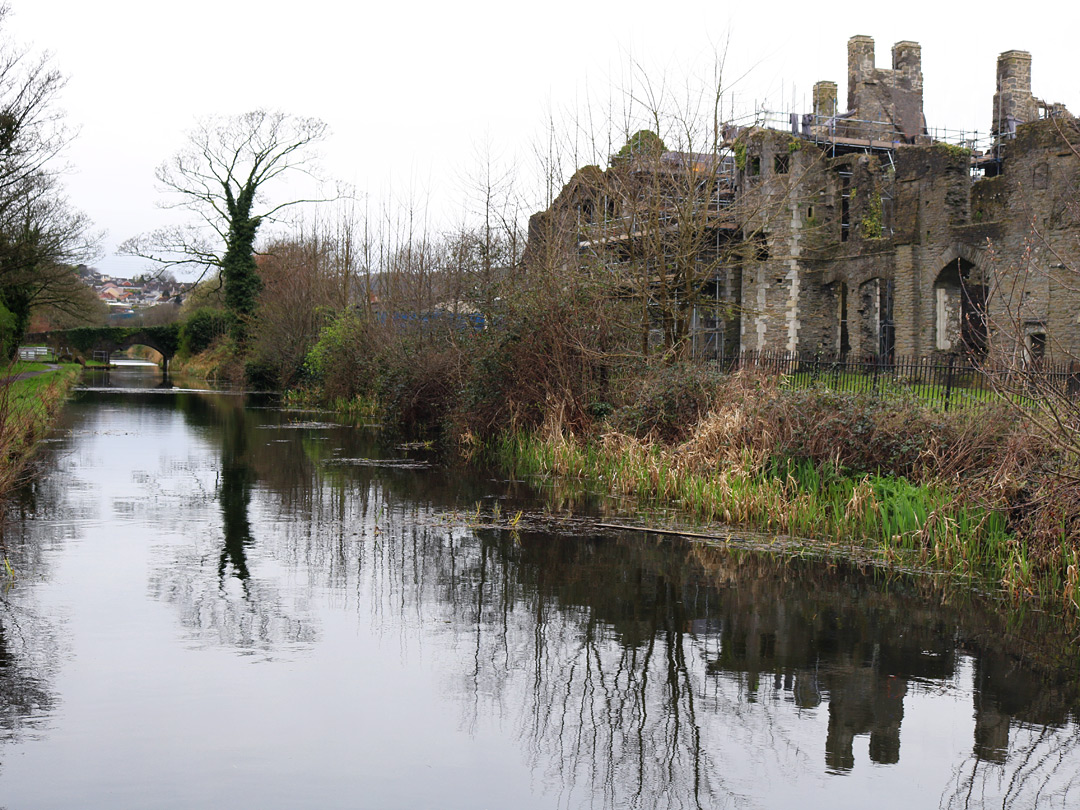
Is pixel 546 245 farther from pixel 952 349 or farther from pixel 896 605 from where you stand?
pixel 952 349

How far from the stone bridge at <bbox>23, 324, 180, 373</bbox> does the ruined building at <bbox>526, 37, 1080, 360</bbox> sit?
42.2m

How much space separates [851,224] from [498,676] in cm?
3320

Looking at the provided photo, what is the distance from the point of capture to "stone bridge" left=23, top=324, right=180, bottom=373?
70812 millimetres

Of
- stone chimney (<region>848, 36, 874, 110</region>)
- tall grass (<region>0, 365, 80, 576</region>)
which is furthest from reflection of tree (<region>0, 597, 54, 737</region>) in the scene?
stone chimney (<region>848, 36, 874, 110</region>)

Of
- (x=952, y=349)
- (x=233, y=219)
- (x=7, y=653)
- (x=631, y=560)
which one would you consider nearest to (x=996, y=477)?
(x=631, y=560)

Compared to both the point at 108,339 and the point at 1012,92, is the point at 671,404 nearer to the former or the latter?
the point at 1012,92

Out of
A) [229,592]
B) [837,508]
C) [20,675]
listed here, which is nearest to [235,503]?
[229,592]

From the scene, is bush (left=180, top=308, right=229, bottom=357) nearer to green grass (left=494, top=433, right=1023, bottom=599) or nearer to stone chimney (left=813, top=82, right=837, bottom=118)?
stone chimney (left=813, top=82, right=837, bottom=118)

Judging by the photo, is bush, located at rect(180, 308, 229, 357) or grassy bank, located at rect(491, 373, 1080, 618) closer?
grassy bank, located at rect(491, 373, 1080, 618)

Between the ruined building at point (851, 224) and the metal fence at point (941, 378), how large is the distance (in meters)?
1.75

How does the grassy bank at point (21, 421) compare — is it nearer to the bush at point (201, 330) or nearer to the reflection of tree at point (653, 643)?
the reflection of tree at point (653, 643)

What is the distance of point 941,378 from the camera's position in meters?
17.5

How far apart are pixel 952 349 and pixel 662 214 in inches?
680

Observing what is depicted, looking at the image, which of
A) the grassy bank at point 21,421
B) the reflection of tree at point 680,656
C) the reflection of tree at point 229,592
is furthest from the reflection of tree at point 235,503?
the grassy bank at point 21,421
